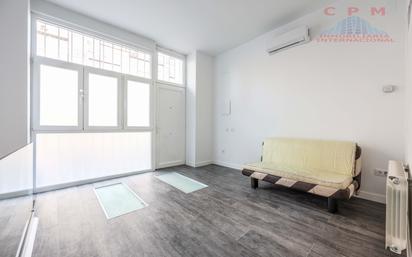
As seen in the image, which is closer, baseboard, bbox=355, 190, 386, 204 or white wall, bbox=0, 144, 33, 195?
white wall, bbox=0, 144, 33, 195

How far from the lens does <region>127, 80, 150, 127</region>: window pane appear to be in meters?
3.88

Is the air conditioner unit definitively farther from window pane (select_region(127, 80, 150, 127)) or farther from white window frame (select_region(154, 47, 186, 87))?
window pane (select_region(127, 80, 150, 127))

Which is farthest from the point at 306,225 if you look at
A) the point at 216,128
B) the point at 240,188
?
the point at 216,128

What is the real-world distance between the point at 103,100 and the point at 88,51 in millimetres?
973

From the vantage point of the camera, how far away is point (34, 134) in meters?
2.80

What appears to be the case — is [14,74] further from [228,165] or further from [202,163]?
[228,165]

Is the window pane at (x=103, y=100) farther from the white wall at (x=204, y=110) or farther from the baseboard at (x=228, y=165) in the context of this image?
the baseboard at (x=228, y=165)

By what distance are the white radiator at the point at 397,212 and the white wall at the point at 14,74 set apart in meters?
4.49

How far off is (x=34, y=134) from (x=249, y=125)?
4103mm

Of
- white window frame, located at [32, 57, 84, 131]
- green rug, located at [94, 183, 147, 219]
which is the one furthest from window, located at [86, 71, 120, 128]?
green rug, located at [94, 183, 147, 219]

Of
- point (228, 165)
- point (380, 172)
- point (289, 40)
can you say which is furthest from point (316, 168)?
point (289, 40)

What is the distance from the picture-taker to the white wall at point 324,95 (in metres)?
2.41

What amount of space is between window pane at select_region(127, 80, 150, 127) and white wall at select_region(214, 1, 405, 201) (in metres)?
2.12

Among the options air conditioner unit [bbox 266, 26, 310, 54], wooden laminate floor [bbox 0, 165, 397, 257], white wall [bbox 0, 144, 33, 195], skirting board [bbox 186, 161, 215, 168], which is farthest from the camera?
skirting board [bbox 186, 161, 215, 168]
